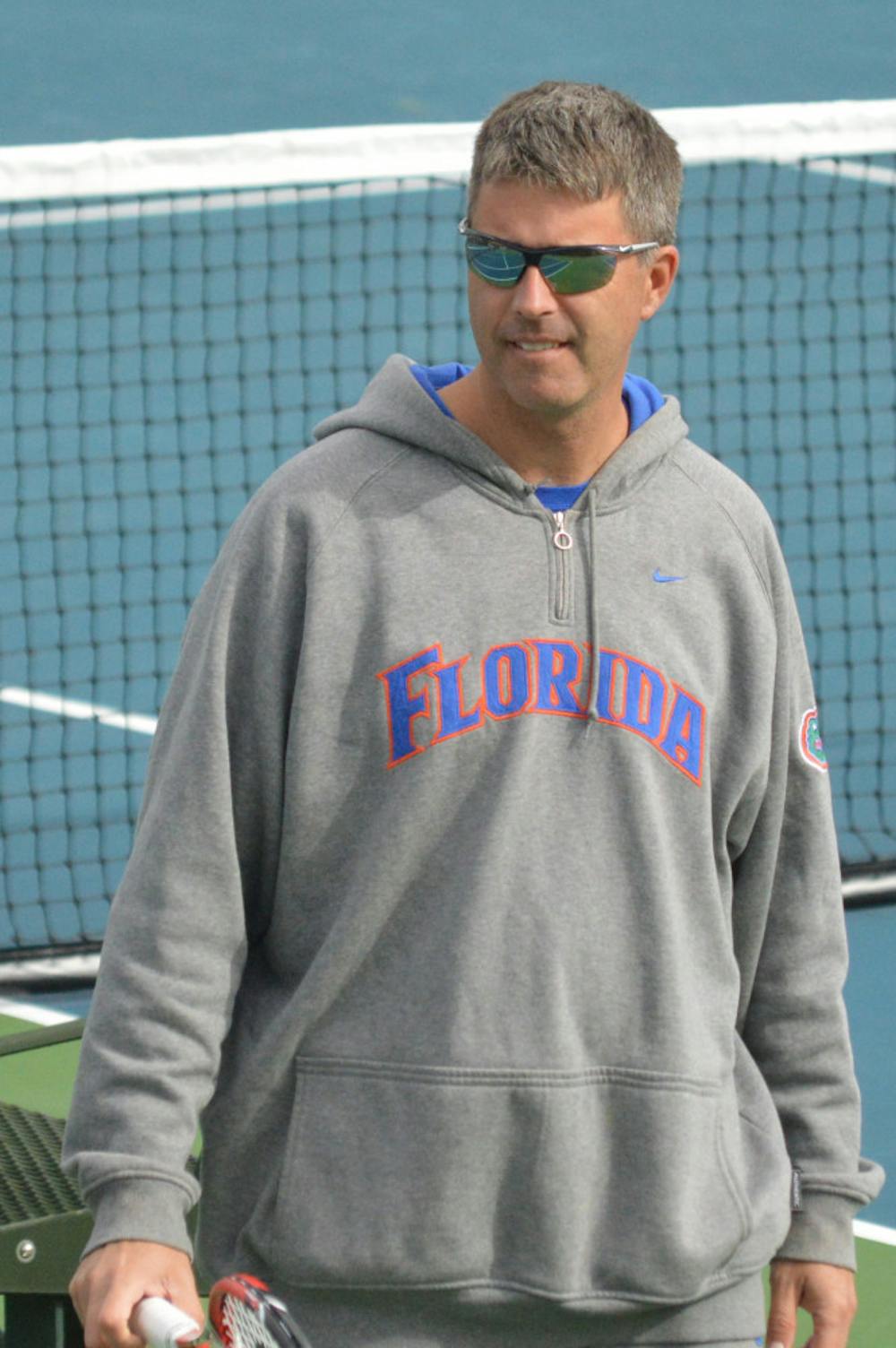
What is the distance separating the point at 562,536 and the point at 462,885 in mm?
421

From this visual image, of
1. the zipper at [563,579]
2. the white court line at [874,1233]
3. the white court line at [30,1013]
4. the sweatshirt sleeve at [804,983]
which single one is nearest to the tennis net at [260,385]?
the white court line at [30,1013]

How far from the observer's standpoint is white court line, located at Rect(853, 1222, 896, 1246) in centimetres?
545

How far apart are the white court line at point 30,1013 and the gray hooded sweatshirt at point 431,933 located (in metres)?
3.89

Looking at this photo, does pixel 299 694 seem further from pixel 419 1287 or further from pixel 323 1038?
pixel 419 1287

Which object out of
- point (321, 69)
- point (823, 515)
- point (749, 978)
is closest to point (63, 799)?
point (823, 515)

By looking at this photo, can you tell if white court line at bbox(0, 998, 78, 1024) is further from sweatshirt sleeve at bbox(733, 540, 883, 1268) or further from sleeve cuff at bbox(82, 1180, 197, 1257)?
sleeve cuff at bbox(82, 1180, 197, 1257)

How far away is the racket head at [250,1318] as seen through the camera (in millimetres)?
2133

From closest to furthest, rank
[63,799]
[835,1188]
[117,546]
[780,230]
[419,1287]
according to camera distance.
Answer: [419,1287] < [835,1188] < [63,799] < [117,546] < [780,230]

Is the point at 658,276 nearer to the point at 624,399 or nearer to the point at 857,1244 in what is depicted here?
the point at 624,399

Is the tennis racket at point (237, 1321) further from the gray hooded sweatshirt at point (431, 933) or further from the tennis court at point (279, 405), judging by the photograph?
the tennis court at point (279, 405)

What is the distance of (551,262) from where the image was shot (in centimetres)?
260

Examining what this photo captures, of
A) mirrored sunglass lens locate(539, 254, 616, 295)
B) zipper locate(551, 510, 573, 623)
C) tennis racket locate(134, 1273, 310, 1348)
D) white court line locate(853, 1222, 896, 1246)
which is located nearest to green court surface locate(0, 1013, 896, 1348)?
white court line locate(853, 1222, 896, 1246)

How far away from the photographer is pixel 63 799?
7941 millimetres

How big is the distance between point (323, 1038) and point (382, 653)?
0.43m
